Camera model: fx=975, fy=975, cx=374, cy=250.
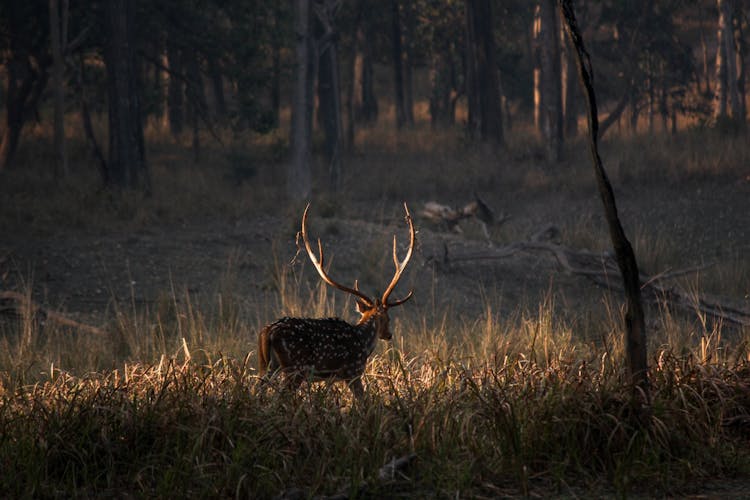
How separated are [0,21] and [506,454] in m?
20.0

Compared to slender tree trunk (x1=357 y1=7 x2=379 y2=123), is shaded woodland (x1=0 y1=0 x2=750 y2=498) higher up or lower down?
lower down

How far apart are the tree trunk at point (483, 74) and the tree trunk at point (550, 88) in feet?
7.23

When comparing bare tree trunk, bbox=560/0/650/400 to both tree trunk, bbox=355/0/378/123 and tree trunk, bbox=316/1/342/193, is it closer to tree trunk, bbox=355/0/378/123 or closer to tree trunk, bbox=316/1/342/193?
tree trunk, bbox=316/1/342/193

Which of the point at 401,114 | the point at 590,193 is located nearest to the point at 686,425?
the point at 590,193

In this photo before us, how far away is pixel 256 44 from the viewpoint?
2130 cm

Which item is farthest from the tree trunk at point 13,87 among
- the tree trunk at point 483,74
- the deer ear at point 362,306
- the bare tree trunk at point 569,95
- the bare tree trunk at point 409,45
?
the deer ear at point 362,306

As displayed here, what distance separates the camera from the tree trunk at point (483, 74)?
82.3 ft

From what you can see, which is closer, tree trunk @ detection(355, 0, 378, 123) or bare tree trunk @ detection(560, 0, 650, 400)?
bare tree trunk @ detection(560, 0, 650, 400)

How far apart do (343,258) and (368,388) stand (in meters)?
7.32

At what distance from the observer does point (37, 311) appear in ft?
30.3

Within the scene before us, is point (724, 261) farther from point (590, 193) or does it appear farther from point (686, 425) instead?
point (686, 425)

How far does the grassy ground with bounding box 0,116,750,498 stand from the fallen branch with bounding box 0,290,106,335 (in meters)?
0.08

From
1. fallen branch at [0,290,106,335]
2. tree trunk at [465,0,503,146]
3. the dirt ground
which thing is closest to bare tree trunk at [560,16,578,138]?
tree trunk at [465,0,503,146]

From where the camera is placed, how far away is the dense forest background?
63.7 ft
